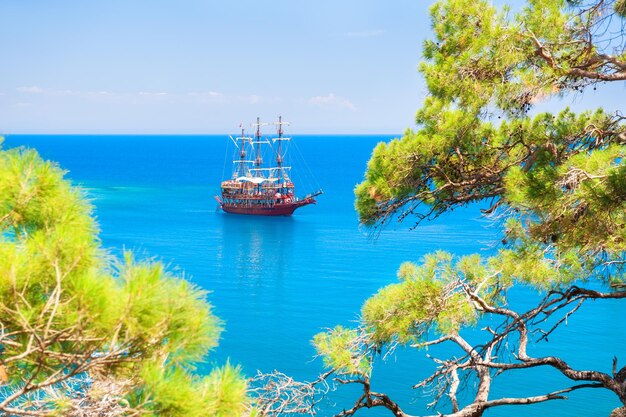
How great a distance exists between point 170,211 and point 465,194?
34.6 m

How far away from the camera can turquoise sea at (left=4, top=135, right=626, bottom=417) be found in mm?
13266

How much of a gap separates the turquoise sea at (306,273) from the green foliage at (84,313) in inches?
9.4

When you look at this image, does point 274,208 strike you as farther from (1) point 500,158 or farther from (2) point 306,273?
(1) point 500,158

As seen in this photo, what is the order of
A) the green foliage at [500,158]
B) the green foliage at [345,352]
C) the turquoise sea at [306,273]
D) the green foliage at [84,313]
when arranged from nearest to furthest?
the green foliage at [84,313] < the green foliage at [500,158] < the green foliage at [345,352] < the turquoise sea at [306,273]

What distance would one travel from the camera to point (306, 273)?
78.6 feet

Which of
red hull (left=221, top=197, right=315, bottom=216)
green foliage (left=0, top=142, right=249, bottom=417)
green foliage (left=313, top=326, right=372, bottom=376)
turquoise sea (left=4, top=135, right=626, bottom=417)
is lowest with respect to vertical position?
turquoise sea (left=4, top=135, right=626, bottom=417)

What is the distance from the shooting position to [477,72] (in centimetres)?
462

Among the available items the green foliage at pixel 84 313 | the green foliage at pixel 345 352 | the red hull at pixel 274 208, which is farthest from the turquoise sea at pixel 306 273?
the green foliage at pixel 345 352

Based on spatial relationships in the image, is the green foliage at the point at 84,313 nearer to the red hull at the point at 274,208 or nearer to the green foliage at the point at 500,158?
the green foliage at the point at 500,158

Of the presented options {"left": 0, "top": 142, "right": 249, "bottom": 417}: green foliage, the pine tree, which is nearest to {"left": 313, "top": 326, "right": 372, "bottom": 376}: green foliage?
the pine tree

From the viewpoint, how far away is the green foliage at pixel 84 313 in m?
2.19

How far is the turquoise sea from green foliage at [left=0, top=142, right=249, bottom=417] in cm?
24

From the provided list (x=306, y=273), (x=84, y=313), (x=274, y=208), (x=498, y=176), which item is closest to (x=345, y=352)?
(x=498, y=176)

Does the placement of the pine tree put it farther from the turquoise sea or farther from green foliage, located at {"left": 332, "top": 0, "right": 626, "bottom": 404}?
the turquoise sea
